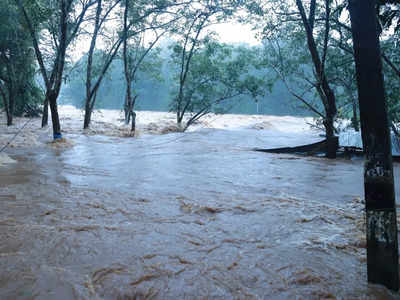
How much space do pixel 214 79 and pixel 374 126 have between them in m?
15.5

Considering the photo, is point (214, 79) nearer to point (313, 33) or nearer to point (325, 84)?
point (313, 33)

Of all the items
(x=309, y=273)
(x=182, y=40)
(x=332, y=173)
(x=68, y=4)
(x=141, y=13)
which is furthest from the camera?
(x=182, y=40)

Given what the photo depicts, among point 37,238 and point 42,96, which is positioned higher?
point 42,96

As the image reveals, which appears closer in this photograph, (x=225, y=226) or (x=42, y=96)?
(x=225, y=226)

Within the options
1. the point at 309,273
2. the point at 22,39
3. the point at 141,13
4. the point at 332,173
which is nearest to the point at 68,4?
the point at 141,13

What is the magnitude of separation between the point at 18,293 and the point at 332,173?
5.81m

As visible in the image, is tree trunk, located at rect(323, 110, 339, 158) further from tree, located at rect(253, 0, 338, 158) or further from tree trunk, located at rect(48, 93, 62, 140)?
tree trunk, located at rect(48, 93, 62, 140)

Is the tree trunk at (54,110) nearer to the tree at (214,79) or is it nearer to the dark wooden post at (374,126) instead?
the tree at (214,79)

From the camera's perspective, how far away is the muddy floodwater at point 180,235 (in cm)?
241

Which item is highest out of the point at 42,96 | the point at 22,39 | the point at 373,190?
the point at 22,39

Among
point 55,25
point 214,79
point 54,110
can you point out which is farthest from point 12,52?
point 214,79

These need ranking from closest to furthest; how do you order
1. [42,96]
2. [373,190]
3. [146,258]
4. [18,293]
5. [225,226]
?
[373,190] < [18,293] < [146,258] < [225,226] < [42,96]

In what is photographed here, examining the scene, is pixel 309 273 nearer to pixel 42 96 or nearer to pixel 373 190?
pixel 373 190

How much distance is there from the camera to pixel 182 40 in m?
16.5
